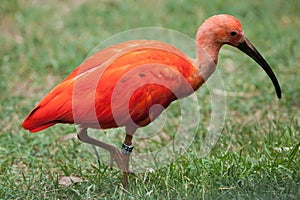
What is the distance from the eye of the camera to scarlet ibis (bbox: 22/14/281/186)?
4180 mm

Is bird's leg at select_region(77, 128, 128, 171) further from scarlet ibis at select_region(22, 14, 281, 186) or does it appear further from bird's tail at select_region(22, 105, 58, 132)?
bird's tail at select_region(22, 105, 58, 132)

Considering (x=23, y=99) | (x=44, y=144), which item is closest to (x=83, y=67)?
(x=44, y=144)

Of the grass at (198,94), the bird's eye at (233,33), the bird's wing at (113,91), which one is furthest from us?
the bird's eye at (233,33)

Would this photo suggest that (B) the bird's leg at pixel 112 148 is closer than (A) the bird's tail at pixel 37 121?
No

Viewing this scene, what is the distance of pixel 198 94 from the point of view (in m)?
6.57

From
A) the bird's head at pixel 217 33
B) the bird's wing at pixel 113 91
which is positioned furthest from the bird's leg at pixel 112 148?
the bird's head at pixel 217 33

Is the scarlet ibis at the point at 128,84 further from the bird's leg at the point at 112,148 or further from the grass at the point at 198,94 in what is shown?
the grass at the point at 198,94

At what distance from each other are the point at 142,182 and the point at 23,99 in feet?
8.34

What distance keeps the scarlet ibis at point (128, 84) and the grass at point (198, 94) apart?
492mm

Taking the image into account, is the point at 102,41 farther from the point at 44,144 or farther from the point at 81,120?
the point at 81,120

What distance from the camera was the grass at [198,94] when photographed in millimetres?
4320

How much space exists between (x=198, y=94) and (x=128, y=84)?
2482 millimetres

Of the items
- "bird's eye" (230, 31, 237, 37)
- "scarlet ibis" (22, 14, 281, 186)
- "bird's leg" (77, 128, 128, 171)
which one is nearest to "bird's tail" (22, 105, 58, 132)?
"scarlet ibis" (22, 14, 281, 186)

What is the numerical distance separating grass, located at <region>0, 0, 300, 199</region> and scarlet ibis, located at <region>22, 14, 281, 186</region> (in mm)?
492
